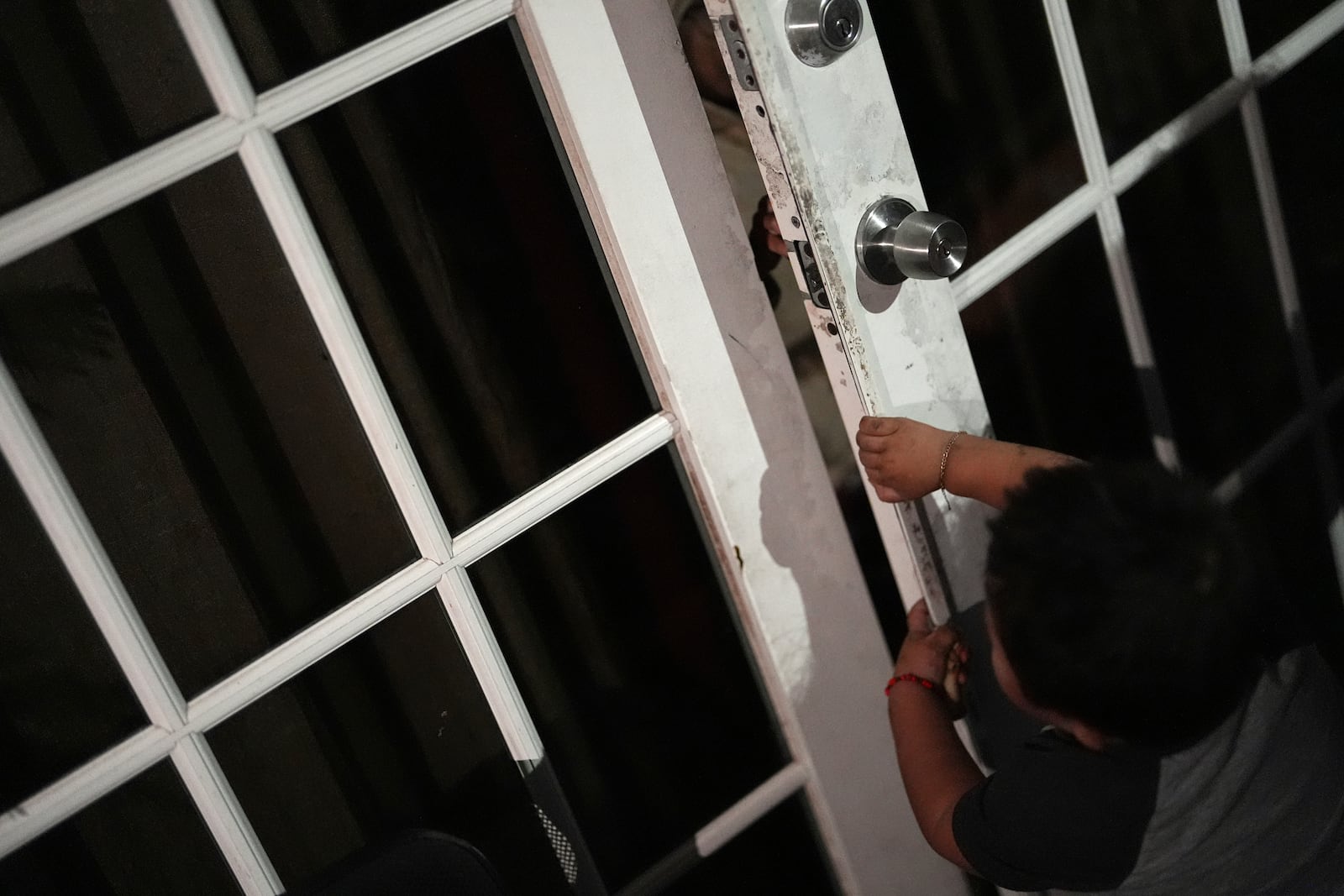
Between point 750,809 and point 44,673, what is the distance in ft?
2.41

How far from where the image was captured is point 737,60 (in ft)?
2.46

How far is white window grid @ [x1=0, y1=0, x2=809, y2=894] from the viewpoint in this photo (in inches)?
27.4

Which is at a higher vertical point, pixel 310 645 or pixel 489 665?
pixel 310 645

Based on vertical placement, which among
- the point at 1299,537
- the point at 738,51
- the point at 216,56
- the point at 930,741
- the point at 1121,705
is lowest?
the point at 1299,537

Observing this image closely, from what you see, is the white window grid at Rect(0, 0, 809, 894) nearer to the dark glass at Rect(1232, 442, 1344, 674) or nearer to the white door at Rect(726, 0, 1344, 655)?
the white door at Rect(726, 0, 1344, 655)

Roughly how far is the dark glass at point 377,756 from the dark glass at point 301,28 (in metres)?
0.48

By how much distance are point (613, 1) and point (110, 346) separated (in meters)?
0.51

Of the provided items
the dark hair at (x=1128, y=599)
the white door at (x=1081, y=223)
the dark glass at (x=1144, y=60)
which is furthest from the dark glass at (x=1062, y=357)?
the dark hair at (x=1128, y=599)

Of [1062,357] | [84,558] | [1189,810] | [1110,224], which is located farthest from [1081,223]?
[84,558]

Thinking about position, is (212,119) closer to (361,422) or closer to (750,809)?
(361,422)

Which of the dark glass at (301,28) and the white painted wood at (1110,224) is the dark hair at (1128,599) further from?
the dark glass at (301,28)

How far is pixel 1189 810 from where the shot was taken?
798mm

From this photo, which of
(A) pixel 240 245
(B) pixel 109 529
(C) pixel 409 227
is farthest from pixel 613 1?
(B) pixel 109 529

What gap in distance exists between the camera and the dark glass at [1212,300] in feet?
3.75
